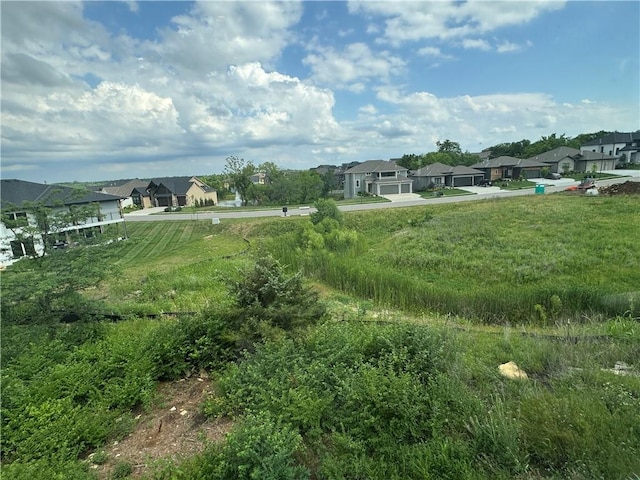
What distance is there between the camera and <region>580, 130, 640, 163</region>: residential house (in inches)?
2084

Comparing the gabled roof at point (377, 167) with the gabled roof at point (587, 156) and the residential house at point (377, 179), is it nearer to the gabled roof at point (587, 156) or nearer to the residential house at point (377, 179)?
the residential house at point (377, 179)

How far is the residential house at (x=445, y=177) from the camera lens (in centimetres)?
4444

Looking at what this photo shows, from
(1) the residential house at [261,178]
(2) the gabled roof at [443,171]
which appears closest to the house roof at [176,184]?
(1) the residential house at [261,178]

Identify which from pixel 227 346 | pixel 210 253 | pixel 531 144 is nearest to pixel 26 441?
pixel 227 346

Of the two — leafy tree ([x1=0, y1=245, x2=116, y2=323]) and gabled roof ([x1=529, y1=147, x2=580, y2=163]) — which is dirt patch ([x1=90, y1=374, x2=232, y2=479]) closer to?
leafy tree ([x1=0, y1=245, x2=116, y2=323])

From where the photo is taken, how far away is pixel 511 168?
47.4 m

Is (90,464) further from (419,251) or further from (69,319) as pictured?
(419,251)

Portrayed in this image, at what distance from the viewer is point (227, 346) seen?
5.53 metres

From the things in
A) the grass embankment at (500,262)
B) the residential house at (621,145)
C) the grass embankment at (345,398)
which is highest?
the residential house at (621,145)

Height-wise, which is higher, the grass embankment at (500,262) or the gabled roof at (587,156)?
the gabled roof at (587,156)

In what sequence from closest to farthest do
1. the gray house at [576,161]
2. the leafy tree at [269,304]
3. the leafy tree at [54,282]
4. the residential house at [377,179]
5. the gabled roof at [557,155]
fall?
the leafy tree at [269,304] < the leafy tree at [54,282] < the residential house at [377,179] < the gray house at [576,161] < the gabled roof at [557,155]

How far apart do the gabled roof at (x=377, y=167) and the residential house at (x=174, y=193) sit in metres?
23.1

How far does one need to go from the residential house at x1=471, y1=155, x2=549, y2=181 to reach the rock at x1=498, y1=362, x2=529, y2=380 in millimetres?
48772

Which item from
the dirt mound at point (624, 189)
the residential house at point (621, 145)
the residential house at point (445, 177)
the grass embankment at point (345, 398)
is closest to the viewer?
the grass embankment at point (345, 398)
